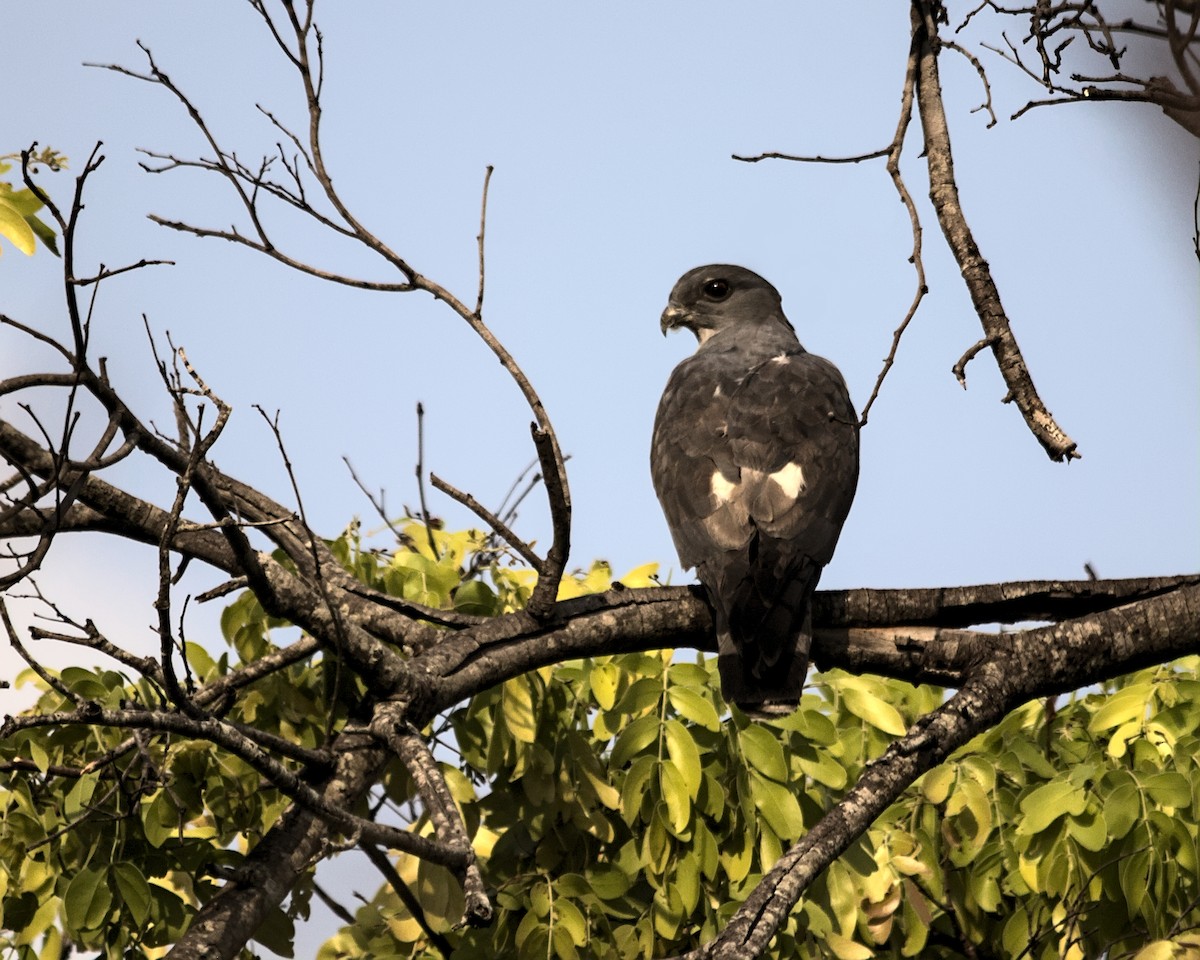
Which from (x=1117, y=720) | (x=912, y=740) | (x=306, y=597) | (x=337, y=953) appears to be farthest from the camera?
(x=337, y=953)

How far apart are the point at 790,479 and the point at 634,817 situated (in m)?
1.36

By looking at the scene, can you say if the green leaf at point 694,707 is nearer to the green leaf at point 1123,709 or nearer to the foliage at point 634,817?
the foliage at point 634,817

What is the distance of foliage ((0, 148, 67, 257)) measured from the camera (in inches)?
128

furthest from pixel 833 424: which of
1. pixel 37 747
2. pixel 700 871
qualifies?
pixel 37 747

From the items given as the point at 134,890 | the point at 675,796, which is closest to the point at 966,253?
the point at 675,796

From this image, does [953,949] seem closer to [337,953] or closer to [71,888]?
[337,953]

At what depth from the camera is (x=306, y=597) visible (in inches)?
130

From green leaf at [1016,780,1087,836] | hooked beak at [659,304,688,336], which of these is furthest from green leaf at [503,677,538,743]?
hooked beak at [659,304,688,336]

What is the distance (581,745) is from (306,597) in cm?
102

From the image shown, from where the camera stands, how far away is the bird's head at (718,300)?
261 inches

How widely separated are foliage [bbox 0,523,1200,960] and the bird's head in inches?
101

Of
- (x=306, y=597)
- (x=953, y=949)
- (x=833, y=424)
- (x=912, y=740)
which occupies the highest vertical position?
(x=833, y=424)

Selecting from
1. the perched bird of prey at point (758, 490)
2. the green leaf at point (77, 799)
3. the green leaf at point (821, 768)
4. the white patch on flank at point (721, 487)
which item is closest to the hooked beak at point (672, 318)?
the perched bird of prey at point (758, 490)

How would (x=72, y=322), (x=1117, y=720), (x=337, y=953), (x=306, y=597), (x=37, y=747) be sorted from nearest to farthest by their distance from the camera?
(x=72, y=322)
(x=306, y=597)
(x=37, y=747)
(x=1117, y=720)
(x=337, y=953)
